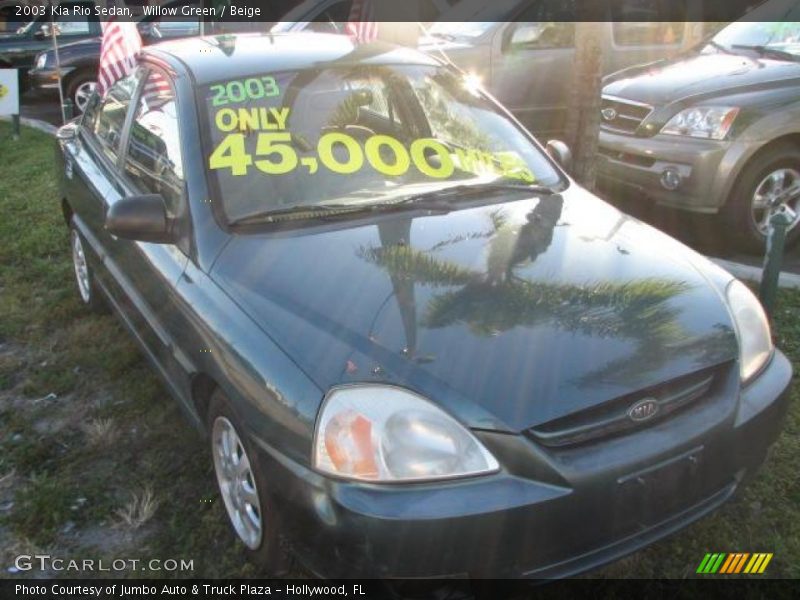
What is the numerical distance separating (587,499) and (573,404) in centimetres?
24

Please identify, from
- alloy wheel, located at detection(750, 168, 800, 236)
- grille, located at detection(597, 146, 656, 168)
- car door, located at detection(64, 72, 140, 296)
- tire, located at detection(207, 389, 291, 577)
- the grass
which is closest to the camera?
tire, located at detection(207, 389, 291, 577)

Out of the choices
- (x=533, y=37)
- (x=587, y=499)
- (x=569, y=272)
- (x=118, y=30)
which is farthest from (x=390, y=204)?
(x=533, y=37)

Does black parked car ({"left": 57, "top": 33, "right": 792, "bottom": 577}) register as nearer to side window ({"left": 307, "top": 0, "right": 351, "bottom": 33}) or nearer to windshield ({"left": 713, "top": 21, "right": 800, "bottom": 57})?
windshield ({"left": 713, "top": 21, "right": 800, "bottom": 57})

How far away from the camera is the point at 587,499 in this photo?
1.87 m

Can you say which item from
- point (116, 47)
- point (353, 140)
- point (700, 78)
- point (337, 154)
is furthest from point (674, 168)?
point (116, 47)

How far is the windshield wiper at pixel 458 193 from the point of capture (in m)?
2.84

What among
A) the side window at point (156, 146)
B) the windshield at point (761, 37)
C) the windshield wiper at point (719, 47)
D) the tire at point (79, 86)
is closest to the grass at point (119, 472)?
the side window at point (156, 146)

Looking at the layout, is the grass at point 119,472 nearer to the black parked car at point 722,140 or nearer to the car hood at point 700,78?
the black parked car at point 722,140

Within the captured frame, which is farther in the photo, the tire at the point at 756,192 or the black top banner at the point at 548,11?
the black top banner at the point at 548,11

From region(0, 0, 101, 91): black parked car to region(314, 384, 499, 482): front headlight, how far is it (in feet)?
39.8

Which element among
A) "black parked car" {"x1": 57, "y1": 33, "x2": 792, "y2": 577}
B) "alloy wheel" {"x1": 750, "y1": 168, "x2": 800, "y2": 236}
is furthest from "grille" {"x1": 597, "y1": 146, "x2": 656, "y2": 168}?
"black parked car" {"x1": 57, "y1": 33, "x2": 792, "y2": 577}

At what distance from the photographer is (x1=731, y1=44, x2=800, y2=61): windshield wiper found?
5.08 meters

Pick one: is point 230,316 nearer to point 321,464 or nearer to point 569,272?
point 321,464

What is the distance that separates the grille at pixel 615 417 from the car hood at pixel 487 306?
1.2 inches
